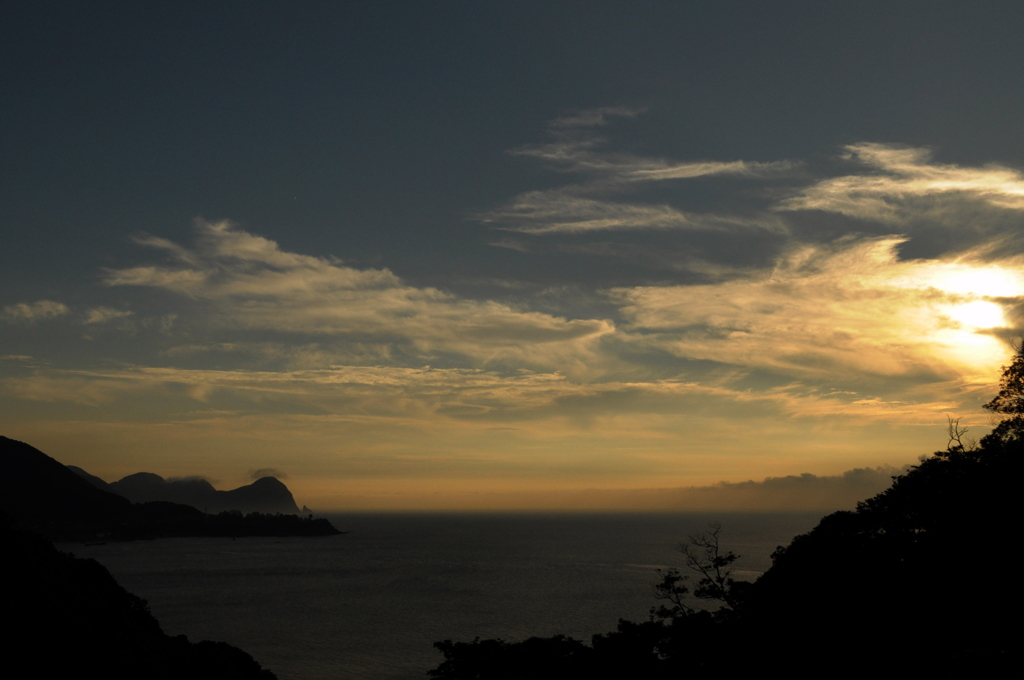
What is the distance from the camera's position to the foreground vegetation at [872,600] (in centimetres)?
2995

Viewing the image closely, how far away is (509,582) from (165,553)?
13297cm

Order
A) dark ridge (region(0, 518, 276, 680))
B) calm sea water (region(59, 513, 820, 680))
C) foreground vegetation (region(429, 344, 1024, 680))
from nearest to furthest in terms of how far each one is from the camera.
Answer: foreground vegetation (region(429, 344, 1024, 680)) → dark ridge (region(0, 518, 276, 680)) → calm sea water (region(59, 513, 820, 680))

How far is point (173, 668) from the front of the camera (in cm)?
3781

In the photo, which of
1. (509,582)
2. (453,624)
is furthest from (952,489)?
(509,582)

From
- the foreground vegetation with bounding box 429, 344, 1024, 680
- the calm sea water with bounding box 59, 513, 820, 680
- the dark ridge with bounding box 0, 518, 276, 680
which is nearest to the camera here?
the foreground vegetation with bounding box 429, 344, 1024, 680

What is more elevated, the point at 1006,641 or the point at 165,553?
the point at 1006,641

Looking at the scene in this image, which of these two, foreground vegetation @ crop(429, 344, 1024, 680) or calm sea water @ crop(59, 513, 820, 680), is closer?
foreground vegetation @ crop(429, 344, 1024, 680)

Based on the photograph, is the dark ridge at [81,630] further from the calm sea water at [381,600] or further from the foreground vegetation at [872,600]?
the calm sea water at [381,600]

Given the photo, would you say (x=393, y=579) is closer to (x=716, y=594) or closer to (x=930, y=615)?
(x=716, y=594)

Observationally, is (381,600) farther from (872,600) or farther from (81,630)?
(872,600)

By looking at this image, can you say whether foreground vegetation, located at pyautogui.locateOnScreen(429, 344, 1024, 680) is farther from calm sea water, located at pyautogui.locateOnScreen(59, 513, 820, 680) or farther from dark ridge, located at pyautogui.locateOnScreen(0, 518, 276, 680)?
calm sea water, located at pyautogui.locateOnScreen(59, 513, 820, 680)

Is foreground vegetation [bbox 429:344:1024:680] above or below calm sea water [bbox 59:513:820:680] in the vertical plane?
above

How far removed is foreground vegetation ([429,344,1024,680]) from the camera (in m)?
30.0

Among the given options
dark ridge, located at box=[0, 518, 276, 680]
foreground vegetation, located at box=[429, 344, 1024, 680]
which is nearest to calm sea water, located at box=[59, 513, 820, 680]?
dark ridge, located at box=[0, 518, 276, 680]
